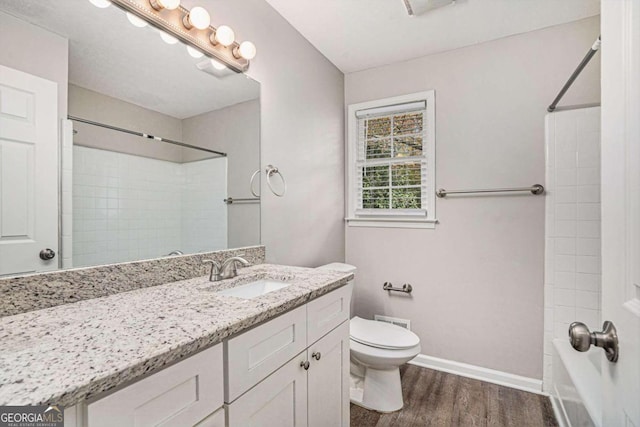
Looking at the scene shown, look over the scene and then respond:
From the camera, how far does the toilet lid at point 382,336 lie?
1860 mm

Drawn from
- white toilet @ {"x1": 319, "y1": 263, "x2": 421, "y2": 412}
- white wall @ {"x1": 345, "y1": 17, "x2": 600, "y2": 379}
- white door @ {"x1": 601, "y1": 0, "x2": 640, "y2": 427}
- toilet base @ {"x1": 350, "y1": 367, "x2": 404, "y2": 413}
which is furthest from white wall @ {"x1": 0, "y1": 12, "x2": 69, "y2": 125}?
white wall @ {"x1": 345, "y1": 17, "x2": 600, "y2": 379}

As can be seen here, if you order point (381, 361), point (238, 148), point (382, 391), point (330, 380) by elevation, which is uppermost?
point (238, 148)

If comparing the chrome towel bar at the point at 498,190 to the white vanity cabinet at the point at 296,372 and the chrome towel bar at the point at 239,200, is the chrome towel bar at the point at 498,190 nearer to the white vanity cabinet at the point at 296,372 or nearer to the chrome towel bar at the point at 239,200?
the white vanity cabinet at the point at 296,372

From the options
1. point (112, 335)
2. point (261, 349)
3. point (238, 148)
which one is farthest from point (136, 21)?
point (261, 349)

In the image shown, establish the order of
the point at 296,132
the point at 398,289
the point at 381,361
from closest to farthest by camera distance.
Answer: the point at 381,361 → the point at 296,132 → the point at 398,289

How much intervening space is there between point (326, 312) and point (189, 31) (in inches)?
53.9

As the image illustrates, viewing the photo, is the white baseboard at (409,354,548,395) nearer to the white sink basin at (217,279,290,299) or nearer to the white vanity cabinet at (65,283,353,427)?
the white vanity cabinet at (65,283,353,427)

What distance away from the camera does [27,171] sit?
93 centimetres

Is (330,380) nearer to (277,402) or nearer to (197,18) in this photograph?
(277,402)

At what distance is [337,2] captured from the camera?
1.86 meters

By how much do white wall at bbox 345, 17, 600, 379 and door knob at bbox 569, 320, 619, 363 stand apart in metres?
1.69

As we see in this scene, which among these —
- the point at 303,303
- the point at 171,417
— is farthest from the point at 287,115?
the point at 171,417

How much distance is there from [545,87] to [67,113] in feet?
8.54

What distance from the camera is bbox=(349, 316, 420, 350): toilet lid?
6.10 feet
